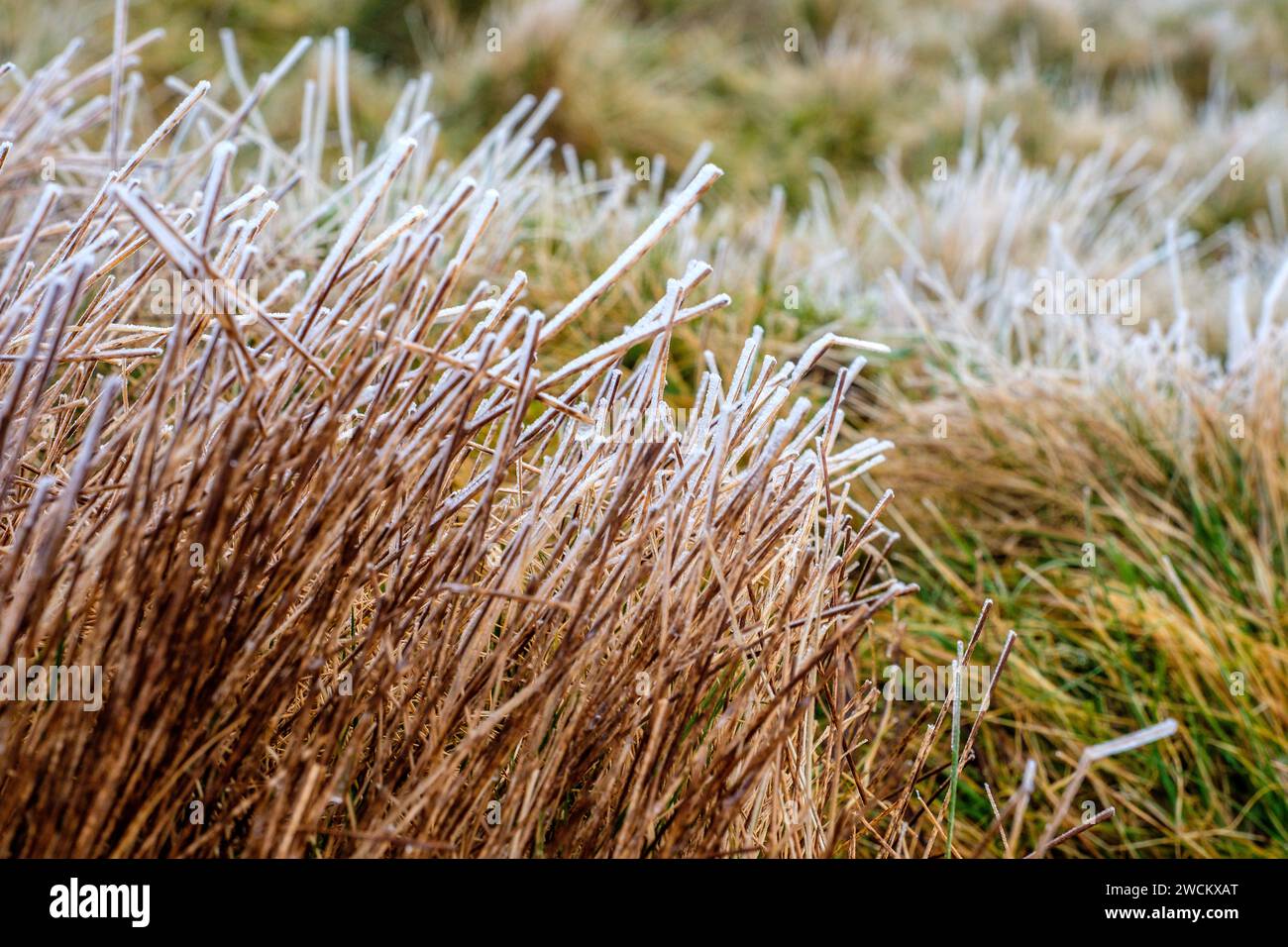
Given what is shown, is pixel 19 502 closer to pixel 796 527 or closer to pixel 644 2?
pixel 796 527

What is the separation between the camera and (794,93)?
514 centimetres

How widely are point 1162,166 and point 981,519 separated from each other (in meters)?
3.83

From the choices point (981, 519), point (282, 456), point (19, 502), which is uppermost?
point (282, 456)

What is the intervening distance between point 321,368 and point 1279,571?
165cm

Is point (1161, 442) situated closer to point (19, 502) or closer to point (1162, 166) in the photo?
point (19, 502)

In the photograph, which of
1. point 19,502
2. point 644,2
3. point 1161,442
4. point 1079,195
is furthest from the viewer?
point 644,2

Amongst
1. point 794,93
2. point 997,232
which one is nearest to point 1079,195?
point 997,232

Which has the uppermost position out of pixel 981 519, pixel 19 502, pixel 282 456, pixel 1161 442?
pixel 282 456

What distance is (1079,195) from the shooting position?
3707 mm
